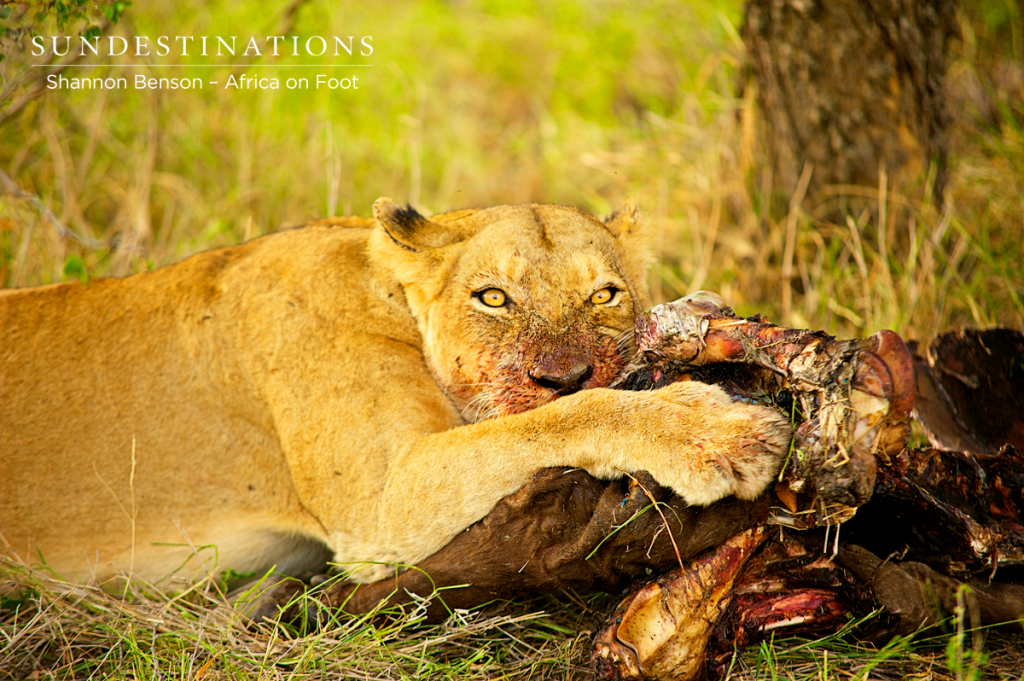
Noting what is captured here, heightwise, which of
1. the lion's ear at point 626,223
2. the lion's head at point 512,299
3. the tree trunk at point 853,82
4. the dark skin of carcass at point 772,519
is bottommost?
the dark skin of carcass at point 772,519

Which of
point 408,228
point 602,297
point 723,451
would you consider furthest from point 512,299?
point 723,451

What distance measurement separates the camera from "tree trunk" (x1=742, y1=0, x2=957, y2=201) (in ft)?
15.1

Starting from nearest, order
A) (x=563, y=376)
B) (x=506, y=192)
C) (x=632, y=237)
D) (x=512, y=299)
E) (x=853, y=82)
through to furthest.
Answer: (x=563, y=376), (x=512, y=299), (x=632, y=237), (x=853, y=82), (x=506, y=192)

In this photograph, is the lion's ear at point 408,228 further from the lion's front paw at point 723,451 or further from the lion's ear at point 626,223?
the lion's front paw at point 723,451

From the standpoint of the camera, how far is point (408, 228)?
330cm

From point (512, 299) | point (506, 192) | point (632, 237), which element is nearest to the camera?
point (512, 299)

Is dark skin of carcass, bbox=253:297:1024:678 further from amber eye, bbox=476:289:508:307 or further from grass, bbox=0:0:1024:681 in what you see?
amber eye, bbox=476:289:508:307

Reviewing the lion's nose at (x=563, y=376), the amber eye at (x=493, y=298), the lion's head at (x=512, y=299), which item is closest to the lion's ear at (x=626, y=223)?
the lion's head at (x=512, y=299)

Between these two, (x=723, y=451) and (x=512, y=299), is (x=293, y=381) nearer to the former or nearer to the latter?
(x=512, y=299)

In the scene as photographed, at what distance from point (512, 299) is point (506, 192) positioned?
494 cm

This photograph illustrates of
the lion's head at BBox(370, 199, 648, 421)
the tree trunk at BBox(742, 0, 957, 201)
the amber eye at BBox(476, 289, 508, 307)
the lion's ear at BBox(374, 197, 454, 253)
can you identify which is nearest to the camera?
the lion's head at BBox(370, 199, 648, 421)

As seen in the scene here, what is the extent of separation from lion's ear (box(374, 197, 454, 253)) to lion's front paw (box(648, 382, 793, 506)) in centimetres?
143

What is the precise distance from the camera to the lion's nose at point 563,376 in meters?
2.79

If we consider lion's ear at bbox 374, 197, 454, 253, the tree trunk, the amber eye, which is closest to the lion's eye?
the amber eye
